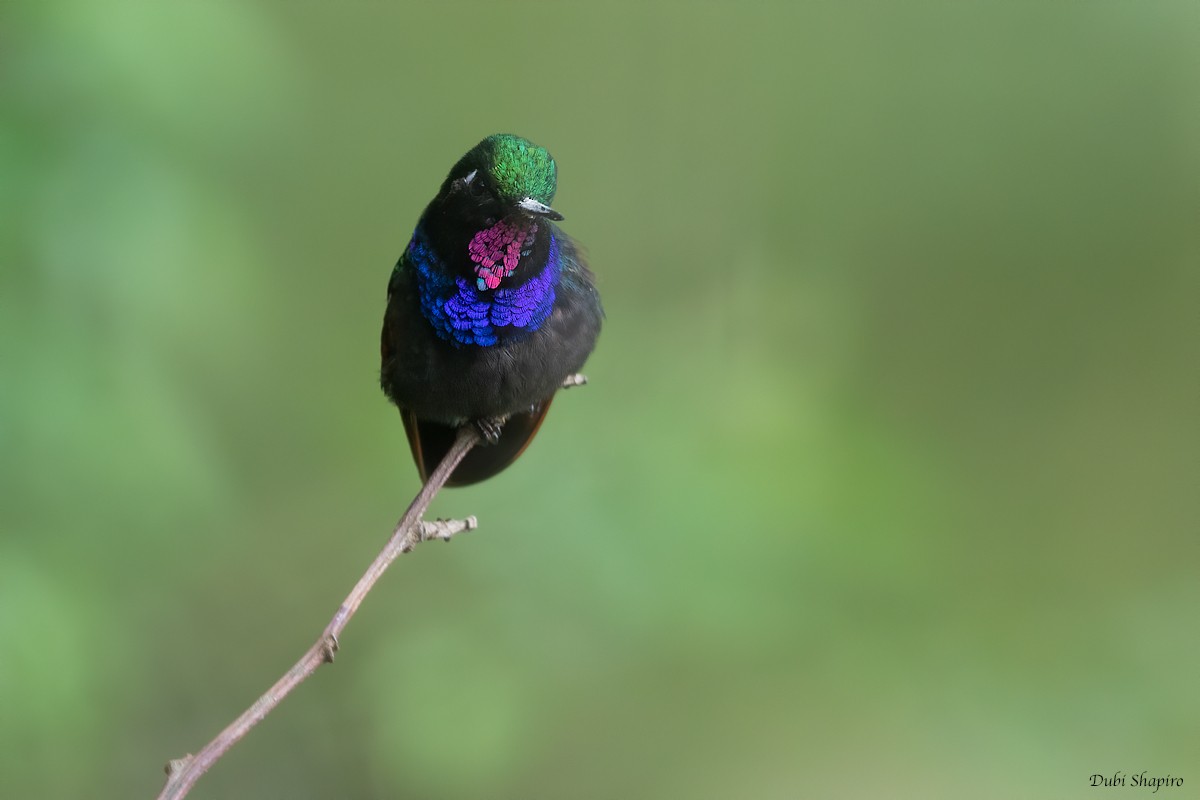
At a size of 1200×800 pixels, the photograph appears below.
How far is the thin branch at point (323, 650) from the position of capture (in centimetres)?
90

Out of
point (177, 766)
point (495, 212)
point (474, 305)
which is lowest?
point (177, 766)

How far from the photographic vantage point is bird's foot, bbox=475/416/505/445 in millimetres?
1717

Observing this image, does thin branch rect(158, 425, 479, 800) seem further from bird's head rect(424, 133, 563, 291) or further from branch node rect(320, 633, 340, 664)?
bird's head rect(424, 133, 563, 291)

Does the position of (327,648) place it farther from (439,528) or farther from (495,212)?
(495,212)

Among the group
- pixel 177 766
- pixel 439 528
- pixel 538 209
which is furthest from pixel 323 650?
pixel 538 209

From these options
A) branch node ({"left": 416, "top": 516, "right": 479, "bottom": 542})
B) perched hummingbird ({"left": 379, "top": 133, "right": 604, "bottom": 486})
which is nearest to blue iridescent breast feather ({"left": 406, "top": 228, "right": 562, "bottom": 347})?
perched hummingbird ({"left": 379, "top": 133, "right": 604, "bottom": 486})

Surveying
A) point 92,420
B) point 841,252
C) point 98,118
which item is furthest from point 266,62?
point 841,252

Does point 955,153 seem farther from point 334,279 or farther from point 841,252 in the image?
point 334,279

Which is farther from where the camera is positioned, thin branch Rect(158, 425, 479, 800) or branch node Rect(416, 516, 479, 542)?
branch node Rect(416, 516, 479, 542)

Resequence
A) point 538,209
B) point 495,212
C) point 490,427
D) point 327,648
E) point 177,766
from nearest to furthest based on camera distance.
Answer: point 177,766
point 327,648
point 538,209
point 495,212
point 490,427

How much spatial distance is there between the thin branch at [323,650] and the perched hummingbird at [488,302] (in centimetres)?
11

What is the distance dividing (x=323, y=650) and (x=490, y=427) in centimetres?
75

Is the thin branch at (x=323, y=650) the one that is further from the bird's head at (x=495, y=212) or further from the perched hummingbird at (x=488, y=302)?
the bird's head at (x=495, y=212)

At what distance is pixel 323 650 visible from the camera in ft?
3.37
